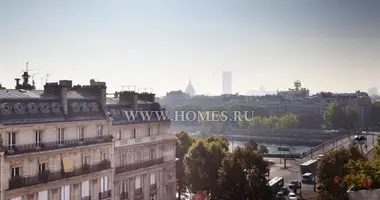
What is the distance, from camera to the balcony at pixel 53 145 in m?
33.8

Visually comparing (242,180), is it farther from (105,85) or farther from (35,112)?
(35,112)

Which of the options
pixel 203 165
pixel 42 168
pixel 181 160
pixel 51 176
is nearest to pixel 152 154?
pixel 203 165

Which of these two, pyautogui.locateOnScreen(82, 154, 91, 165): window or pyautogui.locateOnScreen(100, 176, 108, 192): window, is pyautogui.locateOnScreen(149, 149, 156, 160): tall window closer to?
pyautogui.locateOnScreen(100, 176, 108, 192): window

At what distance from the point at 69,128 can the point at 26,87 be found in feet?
29.4

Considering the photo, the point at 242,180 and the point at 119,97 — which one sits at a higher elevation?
the point at 119,97

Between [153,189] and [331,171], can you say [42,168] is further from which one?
[331,171]

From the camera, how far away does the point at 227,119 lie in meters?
196

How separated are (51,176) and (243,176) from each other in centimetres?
2242

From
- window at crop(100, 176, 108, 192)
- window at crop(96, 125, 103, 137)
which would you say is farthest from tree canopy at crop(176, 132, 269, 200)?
window at crop(96, 125, 103, 137)

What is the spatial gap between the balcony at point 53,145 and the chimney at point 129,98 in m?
5.82

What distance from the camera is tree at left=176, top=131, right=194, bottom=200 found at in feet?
196

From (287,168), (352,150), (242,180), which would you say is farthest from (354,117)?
(242,180)

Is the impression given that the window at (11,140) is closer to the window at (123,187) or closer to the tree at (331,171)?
the window at (123,187)

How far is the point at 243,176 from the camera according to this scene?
52156 mm
